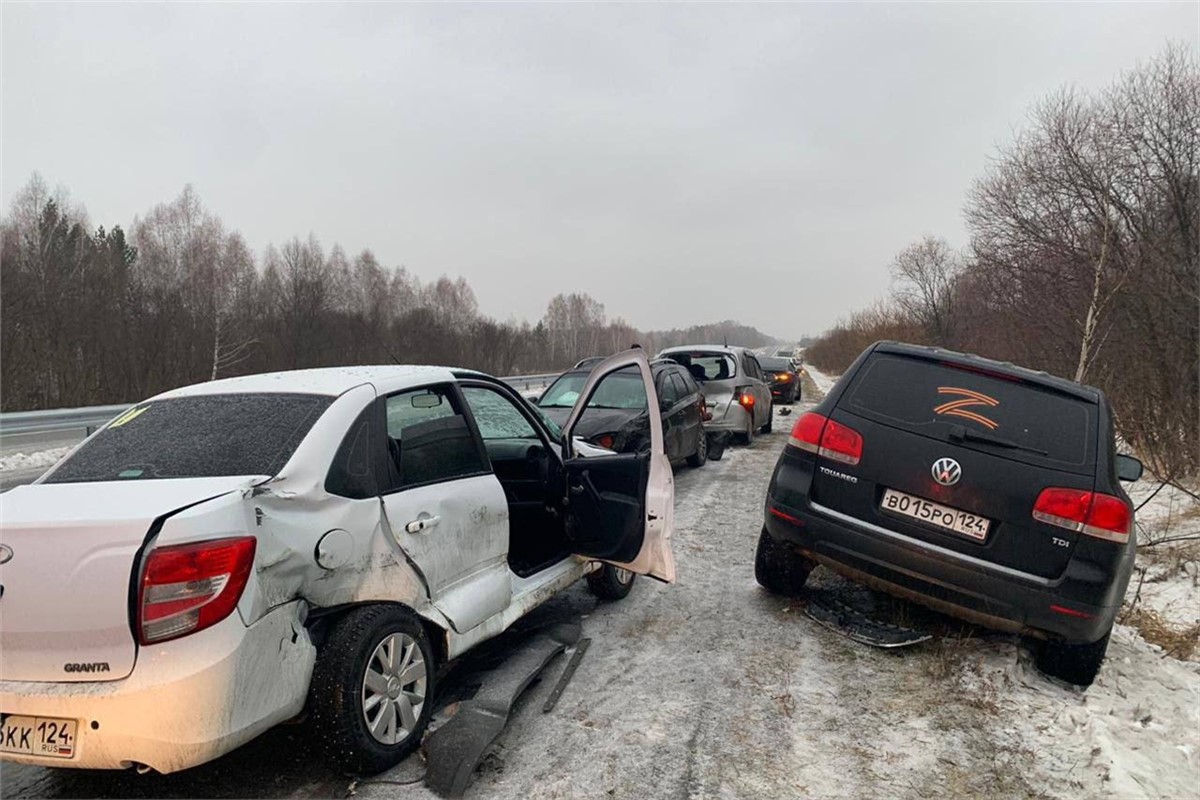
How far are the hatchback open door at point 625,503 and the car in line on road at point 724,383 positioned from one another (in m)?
6.91

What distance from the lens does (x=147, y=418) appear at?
3.01 m

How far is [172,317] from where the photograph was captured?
29578mm

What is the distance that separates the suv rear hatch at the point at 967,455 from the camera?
3.44 m

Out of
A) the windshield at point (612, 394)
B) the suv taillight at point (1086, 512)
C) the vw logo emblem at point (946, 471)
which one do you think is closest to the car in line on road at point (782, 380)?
the windshield at point (612, 394)

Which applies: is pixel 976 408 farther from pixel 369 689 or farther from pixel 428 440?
pixel 369 689

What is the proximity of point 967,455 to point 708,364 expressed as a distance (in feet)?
26.7

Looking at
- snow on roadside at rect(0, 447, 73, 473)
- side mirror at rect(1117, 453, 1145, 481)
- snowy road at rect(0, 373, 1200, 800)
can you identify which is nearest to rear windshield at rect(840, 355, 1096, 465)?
side mirror at rect(1117, 453, 1145, 481)

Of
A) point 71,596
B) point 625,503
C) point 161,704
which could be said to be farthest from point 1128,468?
point 71,596

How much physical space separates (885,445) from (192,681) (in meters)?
3.44

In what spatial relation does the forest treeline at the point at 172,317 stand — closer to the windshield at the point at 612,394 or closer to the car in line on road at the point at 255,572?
the windshield at the point at 612,394

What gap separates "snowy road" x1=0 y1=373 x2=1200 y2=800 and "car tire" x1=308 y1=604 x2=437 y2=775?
147mm

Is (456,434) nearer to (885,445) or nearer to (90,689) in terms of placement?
(90,689)

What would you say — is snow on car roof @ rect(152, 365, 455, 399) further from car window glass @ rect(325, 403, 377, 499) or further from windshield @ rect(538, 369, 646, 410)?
windshield @ rect(538, 369, 646, 410)

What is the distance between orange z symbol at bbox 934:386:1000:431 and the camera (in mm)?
3706
